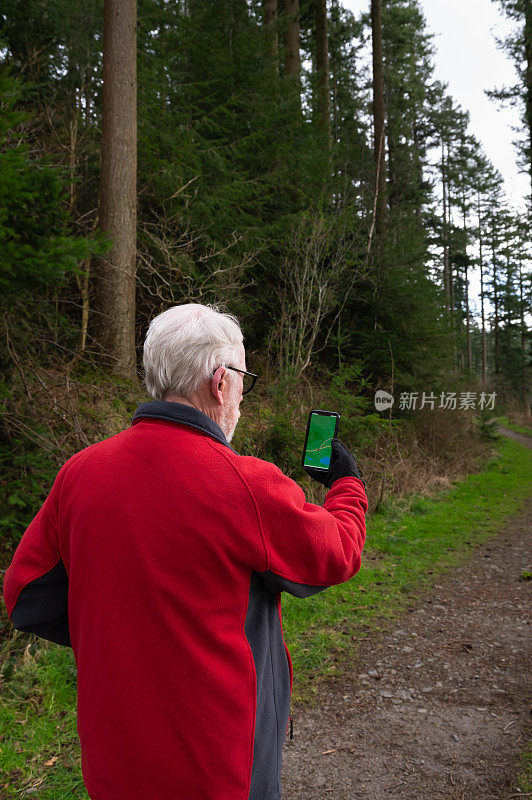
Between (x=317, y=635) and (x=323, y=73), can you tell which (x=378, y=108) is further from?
(x=317, y=635)

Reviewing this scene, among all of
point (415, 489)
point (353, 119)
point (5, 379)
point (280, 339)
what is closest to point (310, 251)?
point (280, 339)

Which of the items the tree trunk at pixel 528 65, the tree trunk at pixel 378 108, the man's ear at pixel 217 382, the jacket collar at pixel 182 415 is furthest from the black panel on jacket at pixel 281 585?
the tree trunk at pixel 528 65

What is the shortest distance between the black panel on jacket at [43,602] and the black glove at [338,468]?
1.00 metres

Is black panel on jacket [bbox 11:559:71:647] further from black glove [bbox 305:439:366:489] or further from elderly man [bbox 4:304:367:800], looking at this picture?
black glove [bbox 305:439:366:489]

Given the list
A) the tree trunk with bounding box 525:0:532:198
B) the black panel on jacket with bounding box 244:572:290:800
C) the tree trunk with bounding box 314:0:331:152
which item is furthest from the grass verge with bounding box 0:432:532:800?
the tree trunk with bounding box 525:0:532:198

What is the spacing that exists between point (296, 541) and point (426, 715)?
9.77 ft

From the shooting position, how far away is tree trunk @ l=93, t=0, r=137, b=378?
7641 millimetres

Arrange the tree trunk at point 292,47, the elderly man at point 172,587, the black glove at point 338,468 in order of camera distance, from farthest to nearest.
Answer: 1. the tree trunk at point 292,47
2. the black glove at point 338,468
3. the elderly man at point 172,587

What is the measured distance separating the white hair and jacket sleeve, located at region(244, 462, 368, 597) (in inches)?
14.0

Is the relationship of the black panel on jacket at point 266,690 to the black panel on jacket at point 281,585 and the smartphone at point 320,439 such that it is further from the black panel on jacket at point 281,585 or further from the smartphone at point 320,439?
the smartphone at point 320,439

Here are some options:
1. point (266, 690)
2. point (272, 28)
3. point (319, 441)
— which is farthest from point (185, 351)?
point (272, 28)

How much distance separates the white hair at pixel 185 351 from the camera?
1.51 metres

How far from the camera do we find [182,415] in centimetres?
140

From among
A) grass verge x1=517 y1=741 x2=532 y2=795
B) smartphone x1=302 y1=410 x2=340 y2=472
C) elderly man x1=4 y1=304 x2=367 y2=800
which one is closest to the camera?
elderly man x1=4 y1=304 x2=367 y2=800
